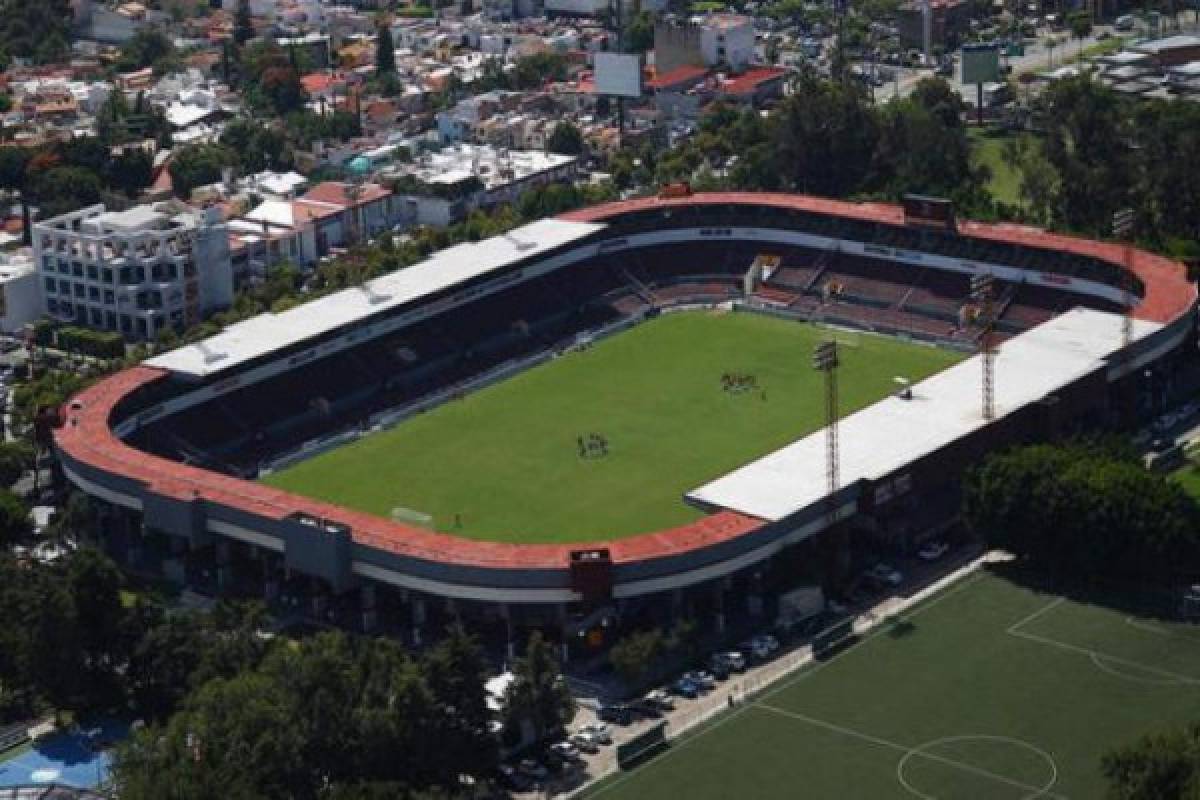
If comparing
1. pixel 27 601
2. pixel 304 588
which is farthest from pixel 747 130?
pixel 27 601

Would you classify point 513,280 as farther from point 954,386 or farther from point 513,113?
point 513,113

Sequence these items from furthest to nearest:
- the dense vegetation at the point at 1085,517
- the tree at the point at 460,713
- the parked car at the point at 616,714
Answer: the dense vegetation at the point at 1085,517 < the parked car at the point at 616,714 < the tree at the point at 460,713

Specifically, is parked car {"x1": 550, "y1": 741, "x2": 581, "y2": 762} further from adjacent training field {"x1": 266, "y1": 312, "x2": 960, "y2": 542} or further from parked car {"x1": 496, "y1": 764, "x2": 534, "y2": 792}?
adjacent training field {"x1": 266, "y1": 312, "x2": 960, "y2": 542}

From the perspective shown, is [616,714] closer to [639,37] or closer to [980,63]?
[980,63]

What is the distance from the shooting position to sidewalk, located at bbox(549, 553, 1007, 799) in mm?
64988

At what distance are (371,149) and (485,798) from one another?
249ft

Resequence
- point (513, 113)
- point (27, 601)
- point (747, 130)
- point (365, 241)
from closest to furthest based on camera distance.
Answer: point (27, 601) < point (365, 241) < point (747, 130) < point (513, 113)

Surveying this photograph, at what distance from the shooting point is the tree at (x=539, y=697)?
2564 inches

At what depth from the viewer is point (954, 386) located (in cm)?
8644

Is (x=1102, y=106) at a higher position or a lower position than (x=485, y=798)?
higher

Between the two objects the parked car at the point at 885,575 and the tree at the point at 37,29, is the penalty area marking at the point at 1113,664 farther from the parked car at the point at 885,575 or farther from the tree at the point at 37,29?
the tree at the point at 37,29

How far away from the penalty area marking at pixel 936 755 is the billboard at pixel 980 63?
259ft

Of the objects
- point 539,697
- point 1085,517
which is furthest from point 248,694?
point 1085,517

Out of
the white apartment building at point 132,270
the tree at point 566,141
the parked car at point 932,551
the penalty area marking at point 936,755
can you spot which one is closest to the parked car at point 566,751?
the penalty area marking at point 936,755
